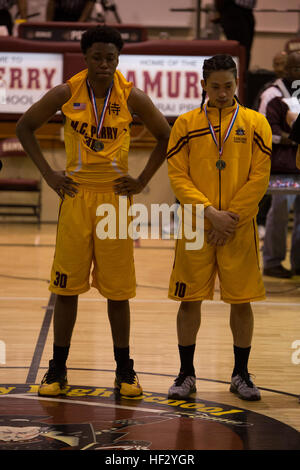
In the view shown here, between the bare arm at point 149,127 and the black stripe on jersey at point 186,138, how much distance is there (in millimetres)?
123

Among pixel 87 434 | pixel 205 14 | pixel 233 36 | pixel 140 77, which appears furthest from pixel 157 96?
pixel 87 434

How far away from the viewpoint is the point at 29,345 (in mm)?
5082

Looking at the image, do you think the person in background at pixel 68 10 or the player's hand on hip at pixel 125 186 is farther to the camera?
the person in background at pixel 68 10

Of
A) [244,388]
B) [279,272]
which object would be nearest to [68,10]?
[279,272]

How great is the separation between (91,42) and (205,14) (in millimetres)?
9864

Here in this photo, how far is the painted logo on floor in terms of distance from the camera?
3.32 metres

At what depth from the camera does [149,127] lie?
13.5ft

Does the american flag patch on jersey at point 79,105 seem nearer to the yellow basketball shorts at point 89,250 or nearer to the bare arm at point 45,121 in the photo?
the bare arm at point 45,121

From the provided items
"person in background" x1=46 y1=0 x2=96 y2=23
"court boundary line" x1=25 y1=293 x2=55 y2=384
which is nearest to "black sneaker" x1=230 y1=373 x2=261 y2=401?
"court boundary line" x1=25 y1=293 x2=55 y2=384

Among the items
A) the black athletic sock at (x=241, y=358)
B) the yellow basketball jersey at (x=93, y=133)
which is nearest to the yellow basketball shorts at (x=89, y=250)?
the yellow basketball jersey at (x=93, y=133)

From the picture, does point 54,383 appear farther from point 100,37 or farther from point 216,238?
point 100,37

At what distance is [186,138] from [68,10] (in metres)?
7.36

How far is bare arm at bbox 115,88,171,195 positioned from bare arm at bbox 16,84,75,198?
0.27 meters

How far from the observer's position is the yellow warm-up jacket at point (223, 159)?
3.97m
